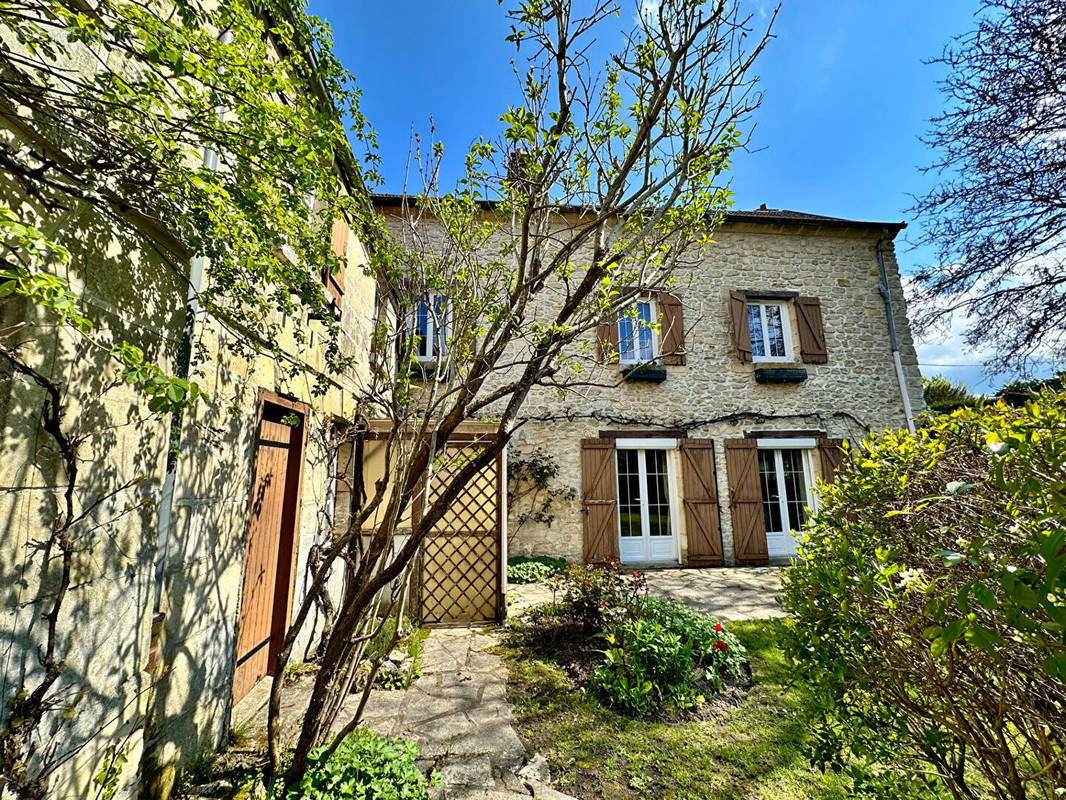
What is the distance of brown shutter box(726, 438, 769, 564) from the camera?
300 inches

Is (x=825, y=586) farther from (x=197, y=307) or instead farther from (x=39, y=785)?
(x=197, y=307)

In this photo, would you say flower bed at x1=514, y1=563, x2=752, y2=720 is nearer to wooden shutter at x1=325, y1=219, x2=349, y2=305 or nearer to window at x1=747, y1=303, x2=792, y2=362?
wooden shutter at x1=325, y1=219, x2=349, y2=305

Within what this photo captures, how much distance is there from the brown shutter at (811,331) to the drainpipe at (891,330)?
4.78 ft

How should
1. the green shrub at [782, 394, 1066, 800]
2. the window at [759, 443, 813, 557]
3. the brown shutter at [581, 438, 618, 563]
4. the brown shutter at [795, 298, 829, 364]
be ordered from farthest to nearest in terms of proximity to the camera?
the brown shutter at [795, 298, 829, 364] → the window at [759, 443, 813, 557] → the brown shutter at [581, 438, 618, 563] → the green shrub at [782, 394, 1066, 800]

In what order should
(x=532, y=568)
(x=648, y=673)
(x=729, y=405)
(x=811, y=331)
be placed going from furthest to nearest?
1. (x=811, y=331)
2. (x=729, y=405)
3. (x=532, y=568)
4. (x=648, y=673)

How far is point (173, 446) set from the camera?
2117 millimetres

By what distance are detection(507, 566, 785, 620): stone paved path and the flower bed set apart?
0.90 metres

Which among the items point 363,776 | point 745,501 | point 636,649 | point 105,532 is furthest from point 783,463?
point 105,532

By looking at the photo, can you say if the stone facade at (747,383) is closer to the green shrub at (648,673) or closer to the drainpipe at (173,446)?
the green shrub at (648,673)

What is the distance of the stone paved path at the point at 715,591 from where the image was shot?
5.16m

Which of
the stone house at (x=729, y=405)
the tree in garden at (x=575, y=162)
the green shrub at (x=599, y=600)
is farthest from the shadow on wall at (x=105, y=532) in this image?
the stone house at (x=729, y=405)

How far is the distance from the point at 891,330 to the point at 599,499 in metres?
6.99

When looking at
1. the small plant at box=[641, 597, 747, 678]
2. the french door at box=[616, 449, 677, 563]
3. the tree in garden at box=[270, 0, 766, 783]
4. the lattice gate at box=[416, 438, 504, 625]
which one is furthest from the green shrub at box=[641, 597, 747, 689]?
the french door at box=[616, 449, 677, 563]

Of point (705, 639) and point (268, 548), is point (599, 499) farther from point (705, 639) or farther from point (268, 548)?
point (268, 548)
